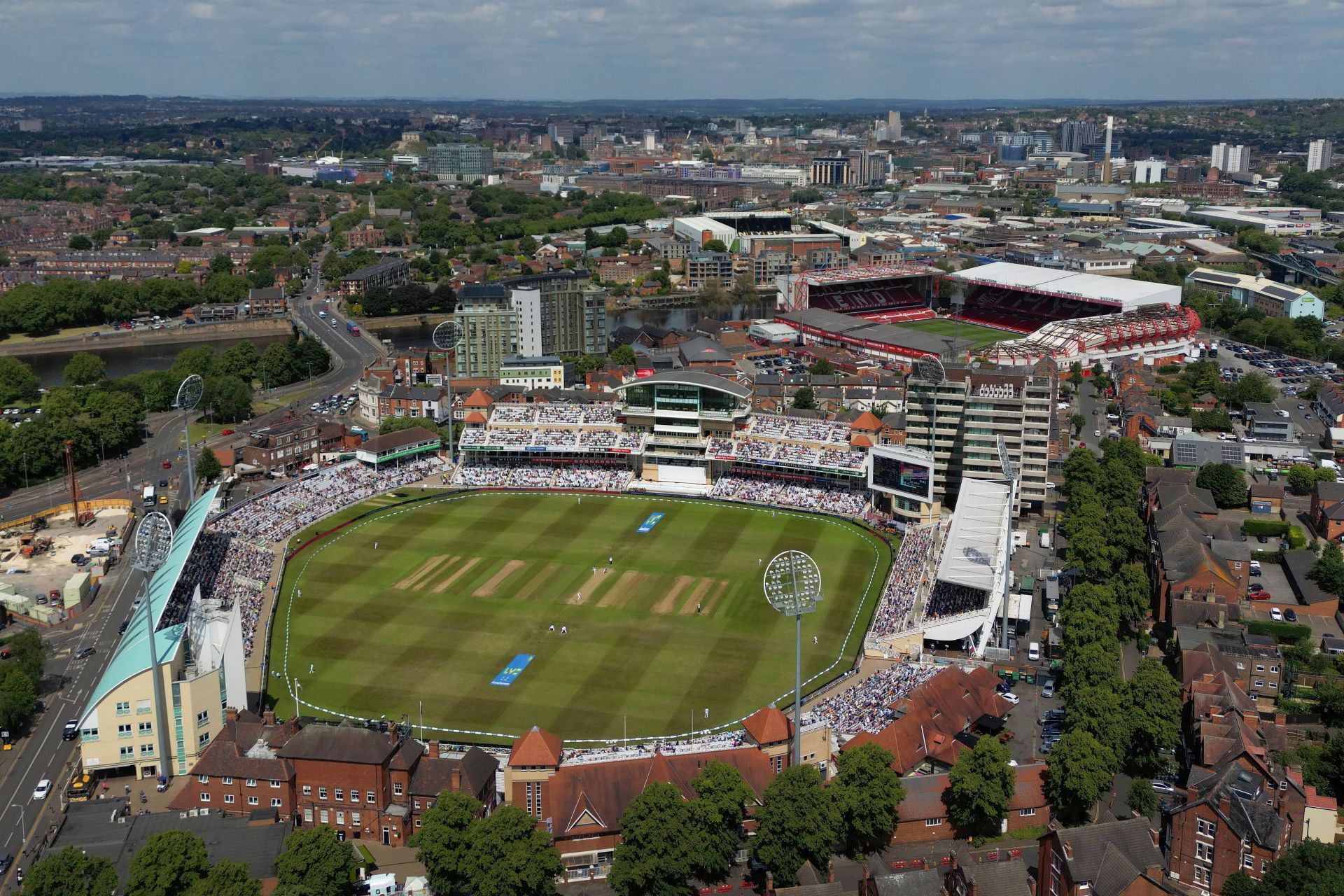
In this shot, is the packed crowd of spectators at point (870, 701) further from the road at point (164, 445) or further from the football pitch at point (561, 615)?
the road at point (164, 445)

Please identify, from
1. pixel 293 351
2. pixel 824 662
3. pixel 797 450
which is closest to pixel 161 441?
pixel 293 351

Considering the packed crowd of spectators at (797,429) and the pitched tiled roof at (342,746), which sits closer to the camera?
the pitched tiled roof at (342,746)

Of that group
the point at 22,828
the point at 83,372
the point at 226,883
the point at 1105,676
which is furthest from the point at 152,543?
the point at 83,372

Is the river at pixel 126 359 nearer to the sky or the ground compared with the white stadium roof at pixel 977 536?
nearer to the ground

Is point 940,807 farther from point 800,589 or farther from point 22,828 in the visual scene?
point 22,828

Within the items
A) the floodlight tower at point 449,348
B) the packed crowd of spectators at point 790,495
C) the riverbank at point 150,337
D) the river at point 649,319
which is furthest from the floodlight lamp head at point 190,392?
the riverbank at point 150,337

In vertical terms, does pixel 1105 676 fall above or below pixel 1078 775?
above

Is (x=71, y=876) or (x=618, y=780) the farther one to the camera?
(x=618, y=780)
